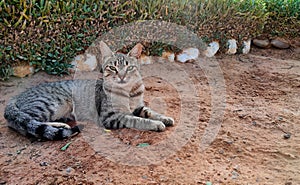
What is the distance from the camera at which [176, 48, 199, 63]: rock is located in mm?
5473

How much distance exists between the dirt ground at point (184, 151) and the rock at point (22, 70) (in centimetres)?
29

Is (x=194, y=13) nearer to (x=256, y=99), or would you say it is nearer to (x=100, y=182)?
(x=256, y=99)

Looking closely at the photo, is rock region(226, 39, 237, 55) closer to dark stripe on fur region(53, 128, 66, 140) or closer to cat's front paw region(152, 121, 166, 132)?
cat's front paw region(152, 121, 166, 132)

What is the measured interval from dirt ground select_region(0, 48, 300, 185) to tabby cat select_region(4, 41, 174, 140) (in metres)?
0.12

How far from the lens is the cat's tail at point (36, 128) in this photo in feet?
9.12

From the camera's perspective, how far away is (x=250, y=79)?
16.0ft

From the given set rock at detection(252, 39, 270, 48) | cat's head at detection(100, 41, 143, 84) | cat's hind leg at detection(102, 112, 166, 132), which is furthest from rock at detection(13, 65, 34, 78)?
rock at detection(252, 39, 270, 48)

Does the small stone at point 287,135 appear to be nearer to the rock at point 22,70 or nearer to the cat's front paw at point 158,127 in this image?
the cat's front paw at point 158,127

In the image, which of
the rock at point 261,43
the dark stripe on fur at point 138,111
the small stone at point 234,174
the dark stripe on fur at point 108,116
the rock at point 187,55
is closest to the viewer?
the small stone at point 234,174

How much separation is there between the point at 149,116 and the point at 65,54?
2.02 meters

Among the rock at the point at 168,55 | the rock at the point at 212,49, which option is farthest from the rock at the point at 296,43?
the rock at the point at 168,55

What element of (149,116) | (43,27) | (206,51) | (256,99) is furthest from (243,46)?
(43,27)

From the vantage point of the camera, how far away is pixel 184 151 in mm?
2604

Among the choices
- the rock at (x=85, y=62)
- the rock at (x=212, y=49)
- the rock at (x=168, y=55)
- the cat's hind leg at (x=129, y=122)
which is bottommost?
the cat's hind leg at (x=129, y=122)
